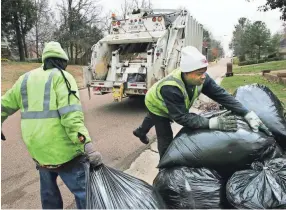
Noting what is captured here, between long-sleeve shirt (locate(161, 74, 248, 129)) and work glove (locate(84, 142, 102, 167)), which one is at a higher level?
long-sleeve shirt (locate(161, 74, 248, 129))

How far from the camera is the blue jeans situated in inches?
75.7

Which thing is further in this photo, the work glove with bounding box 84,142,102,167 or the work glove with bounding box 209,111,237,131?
the work glove with bounding box 209,111,237,131

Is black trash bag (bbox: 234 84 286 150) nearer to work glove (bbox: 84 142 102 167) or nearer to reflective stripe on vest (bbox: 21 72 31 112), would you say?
work glove (bbox: 84 142 102 167)

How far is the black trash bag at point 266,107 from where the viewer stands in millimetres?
2305

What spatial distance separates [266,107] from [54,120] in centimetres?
169

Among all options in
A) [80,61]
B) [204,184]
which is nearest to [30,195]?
[204,184]

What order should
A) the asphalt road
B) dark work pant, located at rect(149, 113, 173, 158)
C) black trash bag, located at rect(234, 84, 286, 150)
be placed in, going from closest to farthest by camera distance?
black trash bag, located at rect(234, 84, 286, 150) < dark work pant, located at rect(149, 113, 173, 158) < the asphalt road

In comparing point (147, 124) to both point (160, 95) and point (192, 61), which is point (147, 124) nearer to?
point (160, 95)

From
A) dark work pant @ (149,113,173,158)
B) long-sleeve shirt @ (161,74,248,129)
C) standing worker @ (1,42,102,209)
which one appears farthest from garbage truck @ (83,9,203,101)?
standing worker @ (1,42,102,209)

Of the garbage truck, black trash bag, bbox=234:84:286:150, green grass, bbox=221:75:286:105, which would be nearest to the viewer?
black trash bag, bbox=234:84:286:150

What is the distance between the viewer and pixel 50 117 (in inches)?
70.6

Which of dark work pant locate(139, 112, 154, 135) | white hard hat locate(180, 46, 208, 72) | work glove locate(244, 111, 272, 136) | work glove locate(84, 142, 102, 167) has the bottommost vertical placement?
dark work pant locate(139, 112, 154, 135)

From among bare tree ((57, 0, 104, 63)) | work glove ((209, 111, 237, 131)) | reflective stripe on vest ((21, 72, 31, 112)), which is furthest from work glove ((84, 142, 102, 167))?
bare tree ((57, 0, 104, 63))

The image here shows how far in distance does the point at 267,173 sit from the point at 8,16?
67.4ft
